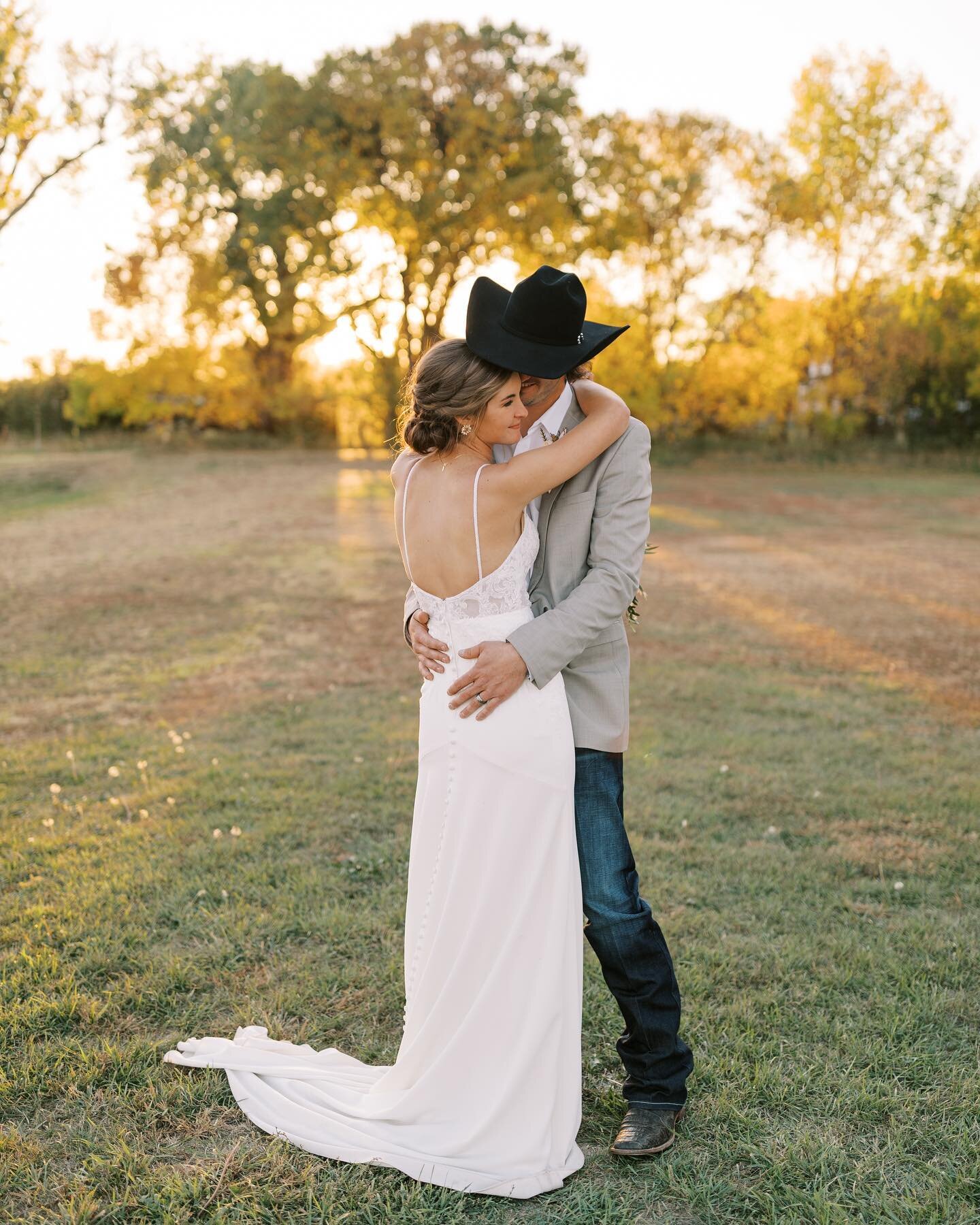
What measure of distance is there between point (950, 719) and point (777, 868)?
3470 mm

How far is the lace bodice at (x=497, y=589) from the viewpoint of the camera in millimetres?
2791

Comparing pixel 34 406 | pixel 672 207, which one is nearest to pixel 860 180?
pixel 672 207

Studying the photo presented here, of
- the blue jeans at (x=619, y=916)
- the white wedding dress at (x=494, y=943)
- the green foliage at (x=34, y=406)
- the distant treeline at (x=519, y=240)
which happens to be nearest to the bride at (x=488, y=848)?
the white wedding dress at (x=494, y=943)

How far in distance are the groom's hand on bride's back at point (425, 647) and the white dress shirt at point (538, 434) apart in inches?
16.5

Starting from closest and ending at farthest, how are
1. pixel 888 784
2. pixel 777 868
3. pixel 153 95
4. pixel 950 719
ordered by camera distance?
pixel 777 868
pixel 888 784
pixel 950 719
pixel 153 95

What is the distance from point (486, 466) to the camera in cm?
272

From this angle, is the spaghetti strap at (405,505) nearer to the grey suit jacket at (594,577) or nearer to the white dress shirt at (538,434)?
the white dress shirt at (538,434)

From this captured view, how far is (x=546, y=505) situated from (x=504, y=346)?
49 centimetres

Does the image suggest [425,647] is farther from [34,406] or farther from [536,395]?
[34,406]

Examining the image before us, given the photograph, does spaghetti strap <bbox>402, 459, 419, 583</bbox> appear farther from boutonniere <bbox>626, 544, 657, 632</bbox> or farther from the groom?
boutonniere <bbox>626, 544, 657, 632</bbox>

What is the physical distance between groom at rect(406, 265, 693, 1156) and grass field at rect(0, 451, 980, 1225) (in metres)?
0.27

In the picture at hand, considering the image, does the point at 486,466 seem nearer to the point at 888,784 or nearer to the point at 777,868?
the point at 777,868

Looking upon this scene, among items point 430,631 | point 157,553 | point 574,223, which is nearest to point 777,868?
point 430,631

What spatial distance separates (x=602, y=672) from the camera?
2.91 m
